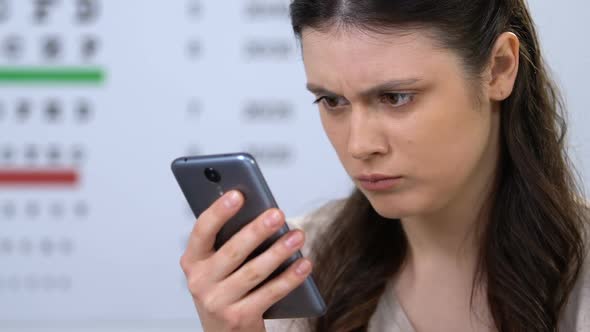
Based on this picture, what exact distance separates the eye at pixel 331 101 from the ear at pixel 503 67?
0.18 m

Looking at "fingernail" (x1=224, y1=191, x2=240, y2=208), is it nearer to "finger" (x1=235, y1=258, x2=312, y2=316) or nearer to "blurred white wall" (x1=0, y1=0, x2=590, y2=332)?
"finger" (x1=235, y1=258, x2=312, y2=316)

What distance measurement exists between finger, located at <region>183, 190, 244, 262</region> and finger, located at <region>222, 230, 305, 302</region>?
0.05 metres

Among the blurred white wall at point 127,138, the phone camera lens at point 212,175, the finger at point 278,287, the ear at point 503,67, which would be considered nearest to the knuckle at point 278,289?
the finger at point 278,287

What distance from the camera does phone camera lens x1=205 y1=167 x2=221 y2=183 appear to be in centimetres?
87

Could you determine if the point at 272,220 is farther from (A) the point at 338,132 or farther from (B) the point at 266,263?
(A) the point at 338,132

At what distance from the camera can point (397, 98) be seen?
893mm

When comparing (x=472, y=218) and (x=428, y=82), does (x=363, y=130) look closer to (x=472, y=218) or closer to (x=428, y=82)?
(x=428, y=82)

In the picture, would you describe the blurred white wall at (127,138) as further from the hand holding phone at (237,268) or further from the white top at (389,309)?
the hand holding phone at (237,268)

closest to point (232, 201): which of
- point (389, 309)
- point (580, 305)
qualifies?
point (389, 309)

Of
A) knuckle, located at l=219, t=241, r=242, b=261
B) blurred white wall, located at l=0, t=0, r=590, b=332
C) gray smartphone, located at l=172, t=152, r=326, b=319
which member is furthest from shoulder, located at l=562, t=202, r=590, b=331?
blurred white wall, located at l=0, t=0, r=590, b=332

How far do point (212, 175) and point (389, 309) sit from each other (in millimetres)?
346

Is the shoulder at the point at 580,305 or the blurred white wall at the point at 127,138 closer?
the shoulder at the point at 580,305

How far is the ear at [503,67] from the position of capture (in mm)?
945

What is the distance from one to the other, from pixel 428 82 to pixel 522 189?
23 cm
